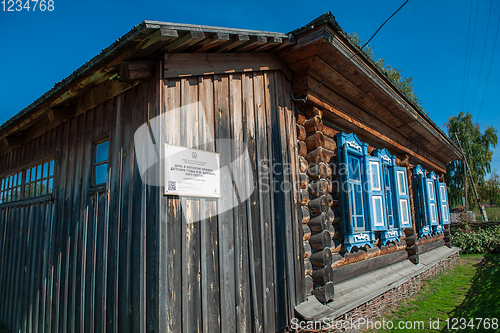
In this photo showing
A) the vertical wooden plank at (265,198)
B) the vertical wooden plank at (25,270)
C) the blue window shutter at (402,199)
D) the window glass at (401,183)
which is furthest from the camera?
the window glass at (401,183)

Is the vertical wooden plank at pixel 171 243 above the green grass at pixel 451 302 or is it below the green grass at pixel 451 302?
above

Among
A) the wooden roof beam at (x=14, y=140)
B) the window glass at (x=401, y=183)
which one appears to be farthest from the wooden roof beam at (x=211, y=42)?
the window glass at (x=401, y=183)

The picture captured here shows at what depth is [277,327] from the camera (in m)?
3.55

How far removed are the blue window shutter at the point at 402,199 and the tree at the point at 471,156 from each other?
23885 millimetres

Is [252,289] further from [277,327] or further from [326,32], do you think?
[326,32]

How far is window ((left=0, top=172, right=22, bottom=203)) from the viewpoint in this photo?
5918 mm

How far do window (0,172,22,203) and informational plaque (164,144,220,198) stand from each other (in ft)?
15.2

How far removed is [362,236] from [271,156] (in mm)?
2383

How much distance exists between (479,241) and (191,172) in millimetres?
14693

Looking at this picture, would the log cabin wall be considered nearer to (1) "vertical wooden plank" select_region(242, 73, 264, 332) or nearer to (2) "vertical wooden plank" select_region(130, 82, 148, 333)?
(1) "vertical wooden plank" select_region(242, 73, 264, 332)

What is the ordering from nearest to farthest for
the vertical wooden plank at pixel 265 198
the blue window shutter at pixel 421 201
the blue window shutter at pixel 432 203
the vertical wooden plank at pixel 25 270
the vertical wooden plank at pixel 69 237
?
1. the vertical wooden plank at pixel 265 198
2. the vertical wooden plank at pixel 69 237
3. the vertical wooden plank at pixel 25 270
4. the blue window shutter at pixel 421 201
5. the blue window shutter at pixel 432 203

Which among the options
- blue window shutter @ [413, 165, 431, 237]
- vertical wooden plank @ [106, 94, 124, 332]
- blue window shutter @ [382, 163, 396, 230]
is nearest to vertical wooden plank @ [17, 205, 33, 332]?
vertical wooden plank @ [106, 94, 124, 332]

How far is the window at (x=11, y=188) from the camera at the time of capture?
592 centimetres

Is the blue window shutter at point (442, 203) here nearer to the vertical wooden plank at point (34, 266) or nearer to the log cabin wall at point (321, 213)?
the log cabin wall at point (321, 213)
